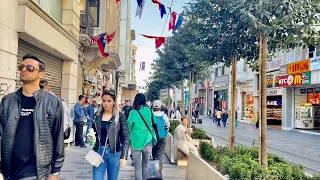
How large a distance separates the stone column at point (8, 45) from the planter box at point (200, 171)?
446cm

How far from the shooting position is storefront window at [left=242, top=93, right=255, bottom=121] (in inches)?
1439

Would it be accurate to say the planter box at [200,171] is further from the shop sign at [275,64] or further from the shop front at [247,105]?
the shop front at [247,105]

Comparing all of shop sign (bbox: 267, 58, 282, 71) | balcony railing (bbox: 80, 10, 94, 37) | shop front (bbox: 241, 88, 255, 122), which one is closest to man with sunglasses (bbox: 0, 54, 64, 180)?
balcony railing (bbox: 80, 10, 94, 37)

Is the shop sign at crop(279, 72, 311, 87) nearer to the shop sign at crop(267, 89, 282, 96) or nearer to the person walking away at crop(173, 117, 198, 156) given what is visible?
the shop sign at crop(267, 89, 282, 96)

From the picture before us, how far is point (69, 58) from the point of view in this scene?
12609mm

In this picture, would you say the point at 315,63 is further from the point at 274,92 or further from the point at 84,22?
the point at 84,22

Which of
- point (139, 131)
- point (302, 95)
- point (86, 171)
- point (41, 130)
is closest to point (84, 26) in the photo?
point (86, 171)

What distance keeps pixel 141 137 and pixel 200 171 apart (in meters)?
1.09

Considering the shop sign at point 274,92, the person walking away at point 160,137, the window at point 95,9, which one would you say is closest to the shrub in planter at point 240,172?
the person walking away at point 160,137

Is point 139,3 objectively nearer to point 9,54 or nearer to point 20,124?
point 9,54

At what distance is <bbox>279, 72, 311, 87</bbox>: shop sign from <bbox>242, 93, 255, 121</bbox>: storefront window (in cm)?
964

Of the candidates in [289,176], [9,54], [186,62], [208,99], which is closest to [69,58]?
[9,54]

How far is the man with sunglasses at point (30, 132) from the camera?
257 centimetres

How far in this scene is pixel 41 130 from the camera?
8.68 feet
